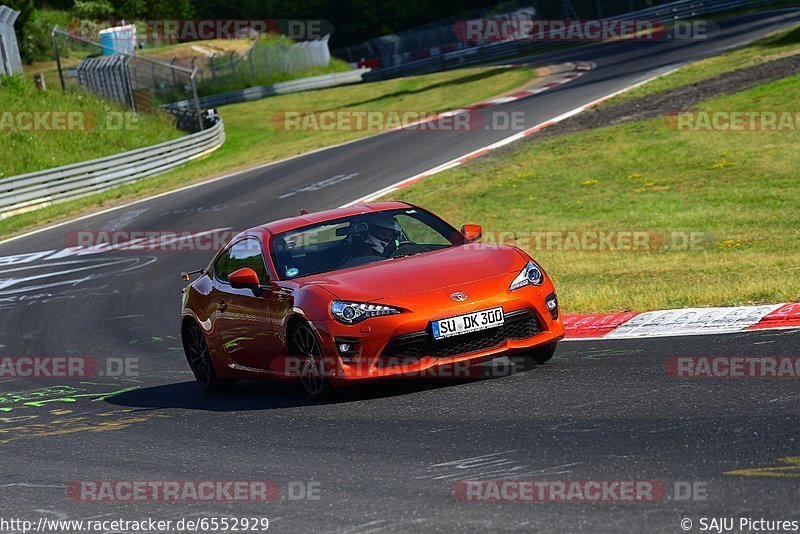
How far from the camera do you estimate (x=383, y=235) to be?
949 centimetres

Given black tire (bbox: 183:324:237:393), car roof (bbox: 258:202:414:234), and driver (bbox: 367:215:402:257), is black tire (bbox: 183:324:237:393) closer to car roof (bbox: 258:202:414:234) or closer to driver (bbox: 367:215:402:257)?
car roof (bbox: 258:202:414:234)

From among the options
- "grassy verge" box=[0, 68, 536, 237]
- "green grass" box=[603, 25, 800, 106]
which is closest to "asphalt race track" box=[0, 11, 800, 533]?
"grassy verge" box=[0, 68, 536, 237]

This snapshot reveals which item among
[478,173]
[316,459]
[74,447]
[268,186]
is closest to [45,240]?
[268,186]

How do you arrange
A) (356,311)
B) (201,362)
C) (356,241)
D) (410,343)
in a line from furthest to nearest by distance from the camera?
(201,362) → (356,241) → (356,311) → (410,343)

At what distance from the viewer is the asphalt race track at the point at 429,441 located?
17.4 feet

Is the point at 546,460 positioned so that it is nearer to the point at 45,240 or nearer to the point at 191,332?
the point at 191,332

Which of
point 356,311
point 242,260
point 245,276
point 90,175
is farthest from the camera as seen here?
point 90,175

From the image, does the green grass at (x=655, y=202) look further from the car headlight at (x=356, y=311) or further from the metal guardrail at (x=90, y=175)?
the metal guardrail at (x=90, y=175)

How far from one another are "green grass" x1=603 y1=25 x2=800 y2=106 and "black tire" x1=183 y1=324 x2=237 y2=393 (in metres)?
20.2

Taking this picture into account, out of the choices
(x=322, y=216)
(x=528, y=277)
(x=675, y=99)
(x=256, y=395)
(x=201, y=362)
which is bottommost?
(x=675, y=99)

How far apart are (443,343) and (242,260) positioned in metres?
2.40

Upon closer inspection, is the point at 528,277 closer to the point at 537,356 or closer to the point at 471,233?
the point at 537,356

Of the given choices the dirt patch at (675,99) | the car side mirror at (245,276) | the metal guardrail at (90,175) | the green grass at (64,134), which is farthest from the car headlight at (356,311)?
the green grass at (64,134)

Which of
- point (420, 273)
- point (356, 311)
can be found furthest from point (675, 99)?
point (356, 311)
